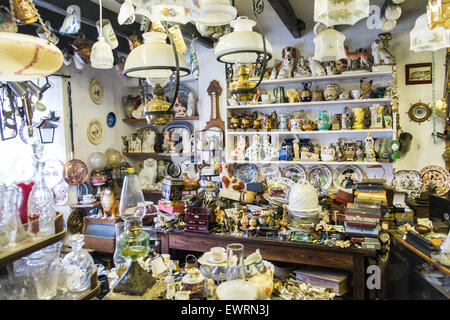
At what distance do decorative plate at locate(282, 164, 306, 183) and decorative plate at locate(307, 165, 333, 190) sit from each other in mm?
83

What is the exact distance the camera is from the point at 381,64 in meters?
3.22

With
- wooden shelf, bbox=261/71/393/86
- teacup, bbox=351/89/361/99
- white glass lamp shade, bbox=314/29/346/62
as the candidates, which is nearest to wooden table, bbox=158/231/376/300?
white glass lamp shade, bbox=314/29/346/62

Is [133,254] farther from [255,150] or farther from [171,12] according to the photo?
[255,150]

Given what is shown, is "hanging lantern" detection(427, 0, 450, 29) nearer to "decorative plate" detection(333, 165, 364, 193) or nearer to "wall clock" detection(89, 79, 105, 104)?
"decorative plate" detection(333, 165, 364, 193)

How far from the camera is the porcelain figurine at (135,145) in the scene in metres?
4.55

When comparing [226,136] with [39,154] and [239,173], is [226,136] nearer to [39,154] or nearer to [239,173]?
[239,173]

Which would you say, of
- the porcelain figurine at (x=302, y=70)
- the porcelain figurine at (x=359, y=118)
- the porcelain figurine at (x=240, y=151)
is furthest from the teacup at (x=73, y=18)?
the porcelain figurine at (x=359, y=118)

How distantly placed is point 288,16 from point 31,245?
2.83 meters

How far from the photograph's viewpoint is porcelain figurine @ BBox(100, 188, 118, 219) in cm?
318

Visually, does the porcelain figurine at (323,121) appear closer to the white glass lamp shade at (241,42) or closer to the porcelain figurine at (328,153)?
the porcelain figurine at (328,153)

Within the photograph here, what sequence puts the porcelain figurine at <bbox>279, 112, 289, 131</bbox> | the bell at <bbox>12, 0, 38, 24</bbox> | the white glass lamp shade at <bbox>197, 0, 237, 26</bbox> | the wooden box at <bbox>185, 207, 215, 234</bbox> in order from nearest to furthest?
1. the white glass lamp shade at <bbox>197, 0, 237, 26</bbox>
2. the bell at <bbox>12, 0, 38, 24</bbox>
3. the wooden box at <bbox>185, 207, 215, 234</bbox>
4. the porcelain figurine at <bbox>279, 112, 289, 131</bbox>

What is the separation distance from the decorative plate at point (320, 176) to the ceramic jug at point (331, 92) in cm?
78
